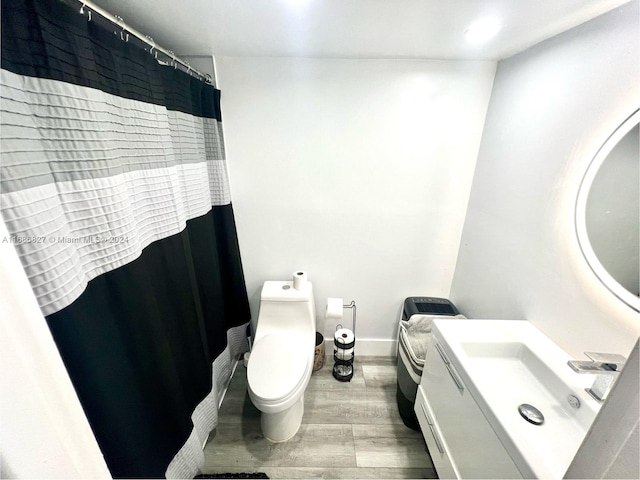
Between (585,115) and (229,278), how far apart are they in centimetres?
197

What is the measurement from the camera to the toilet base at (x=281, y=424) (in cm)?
142

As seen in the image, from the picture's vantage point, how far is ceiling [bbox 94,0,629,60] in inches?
35.5

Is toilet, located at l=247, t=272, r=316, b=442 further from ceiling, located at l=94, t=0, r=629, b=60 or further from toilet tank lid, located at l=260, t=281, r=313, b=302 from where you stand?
ceiling, located at l=94, t=0, r=629, b=60

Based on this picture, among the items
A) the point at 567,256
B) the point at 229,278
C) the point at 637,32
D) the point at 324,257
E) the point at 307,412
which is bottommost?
the point at 307,412

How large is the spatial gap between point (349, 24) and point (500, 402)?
153cm

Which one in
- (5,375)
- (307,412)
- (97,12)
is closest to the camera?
(5,375)

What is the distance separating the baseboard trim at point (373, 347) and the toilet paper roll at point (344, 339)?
0.24m

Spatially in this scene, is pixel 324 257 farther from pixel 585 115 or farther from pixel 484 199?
pixel 585 115

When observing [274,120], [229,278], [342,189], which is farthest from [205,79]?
[229,278]

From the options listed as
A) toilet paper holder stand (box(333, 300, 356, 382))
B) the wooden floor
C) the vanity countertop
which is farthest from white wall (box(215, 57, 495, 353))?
the vanity countertop

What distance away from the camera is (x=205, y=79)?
1.46 m

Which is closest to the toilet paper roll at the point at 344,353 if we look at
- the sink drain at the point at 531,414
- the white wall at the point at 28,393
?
the sink drain at the point at 531,414

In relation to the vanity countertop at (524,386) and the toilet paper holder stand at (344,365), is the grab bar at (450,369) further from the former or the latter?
the toilet paper holder stand at (344,365)

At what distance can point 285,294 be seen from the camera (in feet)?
5.50
